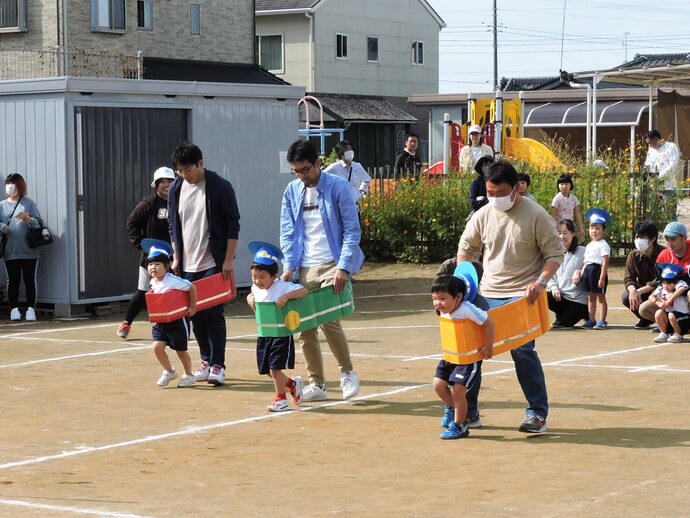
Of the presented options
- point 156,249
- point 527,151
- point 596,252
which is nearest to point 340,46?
point 527,151

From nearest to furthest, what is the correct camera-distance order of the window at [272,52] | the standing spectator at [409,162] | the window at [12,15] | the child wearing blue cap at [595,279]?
the child wearing blue cap at [595,279]
the standing spectator at [409,162]
the window at [12,15]
the window at [272,52]

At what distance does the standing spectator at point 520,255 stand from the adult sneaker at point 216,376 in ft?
9.89

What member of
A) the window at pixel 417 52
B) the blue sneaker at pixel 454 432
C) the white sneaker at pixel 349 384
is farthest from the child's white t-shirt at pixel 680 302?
the window at pixel 417 52

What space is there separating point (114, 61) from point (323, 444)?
103 feet

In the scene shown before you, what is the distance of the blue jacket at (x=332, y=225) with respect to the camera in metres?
10.2

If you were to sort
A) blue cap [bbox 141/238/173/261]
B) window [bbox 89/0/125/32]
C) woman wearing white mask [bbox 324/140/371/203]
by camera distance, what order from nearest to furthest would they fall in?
1. blue cap [bbox 141/238/173/261]
2. woman wearing white mask [bbox 324/140/371/203]
3. window [bbox 89/0/125/32]

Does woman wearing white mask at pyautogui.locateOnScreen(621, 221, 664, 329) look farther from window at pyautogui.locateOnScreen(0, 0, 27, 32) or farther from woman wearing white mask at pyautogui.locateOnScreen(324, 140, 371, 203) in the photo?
window at pyautogui.locateOnScreen(0, 0, 27, 32)

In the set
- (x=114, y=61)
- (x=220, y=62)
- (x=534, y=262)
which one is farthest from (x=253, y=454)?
(x=220, y=62)

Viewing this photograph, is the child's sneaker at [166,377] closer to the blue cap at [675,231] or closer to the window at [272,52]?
the blue cap at [675,231]

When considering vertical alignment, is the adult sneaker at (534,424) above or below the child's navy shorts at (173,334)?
below

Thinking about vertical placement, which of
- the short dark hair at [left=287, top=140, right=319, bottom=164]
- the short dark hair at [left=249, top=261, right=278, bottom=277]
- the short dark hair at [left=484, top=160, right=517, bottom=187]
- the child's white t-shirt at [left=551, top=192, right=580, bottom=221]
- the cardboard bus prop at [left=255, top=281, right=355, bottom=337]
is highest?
the short dark hair at [left=287, top=140, right=319, bottom=164]

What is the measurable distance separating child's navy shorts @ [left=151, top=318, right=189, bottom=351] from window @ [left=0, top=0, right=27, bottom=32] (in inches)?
1115

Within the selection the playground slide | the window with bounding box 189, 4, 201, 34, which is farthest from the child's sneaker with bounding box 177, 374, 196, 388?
the window with bounding box 189, 4, 201, 34

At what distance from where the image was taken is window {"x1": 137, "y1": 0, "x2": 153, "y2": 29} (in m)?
40.8
